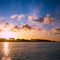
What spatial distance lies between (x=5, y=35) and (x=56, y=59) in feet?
20.4

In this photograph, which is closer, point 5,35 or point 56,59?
point 56,59

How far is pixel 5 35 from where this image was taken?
22719 millimetres

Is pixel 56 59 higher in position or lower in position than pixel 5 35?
lower

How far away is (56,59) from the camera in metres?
20.4
